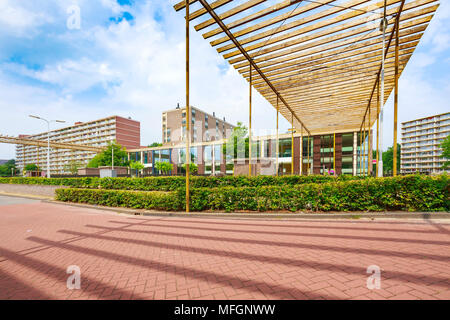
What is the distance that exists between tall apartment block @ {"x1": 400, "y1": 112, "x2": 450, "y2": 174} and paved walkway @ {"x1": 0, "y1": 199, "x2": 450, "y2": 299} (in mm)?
111717

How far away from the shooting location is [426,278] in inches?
103

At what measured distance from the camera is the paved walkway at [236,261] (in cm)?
255

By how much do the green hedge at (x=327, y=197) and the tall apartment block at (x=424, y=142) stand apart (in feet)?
355

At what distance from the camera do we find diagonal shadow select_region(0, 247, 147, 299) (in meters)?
2.68

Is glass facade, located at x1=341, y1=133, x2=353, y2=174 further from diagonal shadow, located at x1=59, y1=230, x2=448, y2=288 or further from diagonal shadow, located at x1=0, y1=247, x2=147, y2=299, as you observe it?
diagonal shadow, located at x1=0, y1=247, x2=147, y2=299

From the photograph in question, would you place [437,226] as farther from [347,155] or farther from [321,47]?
[347,155]

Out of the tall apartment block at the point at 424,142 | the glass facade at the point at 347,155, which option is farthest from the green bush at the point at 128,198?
the tall apartment block at the point at 424,142

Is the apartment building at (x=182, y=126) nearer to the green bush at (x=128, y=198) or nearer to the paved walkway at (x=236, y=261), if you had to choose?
the green bush at (x=128, y=198)

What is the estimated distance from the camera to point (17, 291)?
9.10 ft

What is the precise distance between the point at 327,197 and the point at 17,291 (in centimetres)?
764

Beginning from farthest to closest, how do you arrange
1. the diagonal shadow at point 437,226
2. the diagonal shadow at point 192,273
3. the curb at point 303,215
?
the curb at point 303,215, the diagonal shadow at point 437,226, the diagonal shadow at point 192,273

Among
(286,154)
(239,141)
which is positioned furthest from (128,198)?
(286,154)

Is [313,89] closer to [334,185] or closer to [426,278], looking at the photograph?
[334,185]
